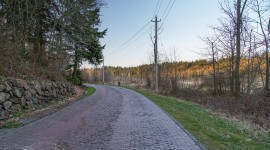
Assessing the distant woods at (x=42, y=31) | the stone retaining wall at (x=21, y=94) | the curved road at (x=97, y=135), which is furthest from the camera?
the distant woods at (x=42, y=31)

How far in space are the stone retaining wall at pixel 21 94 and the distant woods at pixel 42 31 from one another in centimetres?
119

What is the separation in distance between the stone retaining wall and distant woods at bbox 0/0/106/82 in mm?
1194

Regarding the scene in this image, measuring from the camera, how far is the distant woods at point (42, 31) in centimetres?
1723

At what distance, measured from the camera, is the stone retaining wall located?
41.4 ft

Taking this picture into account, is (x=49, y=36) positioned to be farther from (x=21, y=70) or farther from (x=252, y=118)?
(x=252, y=118)

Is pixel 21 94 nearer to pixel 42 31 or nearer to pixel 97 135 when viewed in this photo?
pixel 97 135

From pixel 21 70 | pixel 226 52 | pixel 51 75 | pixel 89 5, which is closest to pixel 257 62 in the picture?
pixel 226 52

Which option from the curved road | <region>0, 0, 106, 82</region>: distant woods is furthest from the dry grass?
<region>0, 0, 106, 82</region>: distant woods

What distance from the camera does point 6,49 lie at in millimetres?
15344

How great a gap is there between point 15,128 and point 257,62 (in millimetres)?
23579

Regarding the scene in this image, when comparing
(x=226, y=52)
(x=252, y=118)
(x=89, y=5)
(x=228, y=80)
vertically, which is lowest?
(x=252, y=118)

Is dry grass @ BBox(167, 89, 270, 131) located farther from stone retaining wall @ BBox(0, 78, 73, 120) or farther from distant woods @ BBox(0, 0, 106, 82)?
distant woods @ BBox(0, 0, 106, 82)

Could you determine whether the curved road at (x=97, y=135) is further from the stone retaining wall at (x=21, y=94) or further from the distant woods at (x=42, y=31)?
the distant woods at (x=42, y=31)

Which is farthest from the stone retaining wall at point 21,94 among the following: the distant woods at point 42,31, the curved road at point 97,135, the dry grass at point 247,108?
the dry grass at point 247,108
